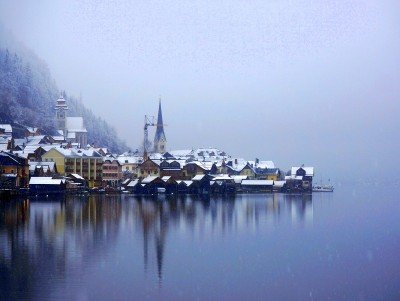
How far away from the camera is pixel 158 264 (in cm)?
835

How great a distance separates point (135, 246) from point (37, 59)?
3930 cm

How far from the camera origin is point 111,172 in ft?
98.5

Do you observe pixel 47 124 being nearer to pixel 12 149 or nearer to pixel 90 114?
pixel 90 114

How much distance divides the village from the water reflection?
7.38 m

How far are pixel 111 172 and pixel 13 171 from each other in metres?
7.11

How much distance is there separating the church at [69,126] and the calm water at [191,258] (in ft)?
78.8

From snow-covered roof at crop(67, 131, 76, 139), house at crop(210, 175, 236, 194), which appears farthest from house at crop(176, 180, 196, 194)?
snow-covered roof at crop(67, 131, 76, 139)

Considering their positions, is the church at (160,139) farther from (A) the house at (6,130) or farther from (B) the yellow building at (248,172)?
(A) the house at (6,130)

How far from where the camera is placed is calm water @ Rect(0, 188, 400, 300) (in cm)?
694

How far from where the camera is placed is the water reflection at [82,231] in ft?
24.4

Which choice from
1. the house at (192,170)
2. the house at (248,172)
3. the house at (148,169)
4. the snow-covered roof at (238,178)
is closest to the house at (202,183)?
the house at (192,170)

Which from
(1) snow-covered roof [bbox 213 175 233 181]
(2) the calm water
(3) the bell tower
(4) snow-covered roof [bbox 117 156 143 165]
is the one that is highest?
(3) the bell tower

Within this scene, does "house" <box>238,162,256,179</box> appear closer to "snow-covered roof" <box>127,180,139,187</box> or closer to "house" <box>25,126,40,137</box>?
"snow-covered roof" <box>127,180,139,187</box>

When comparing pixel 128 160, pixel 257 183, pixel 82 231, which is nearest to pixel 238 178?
pixel 257 183
